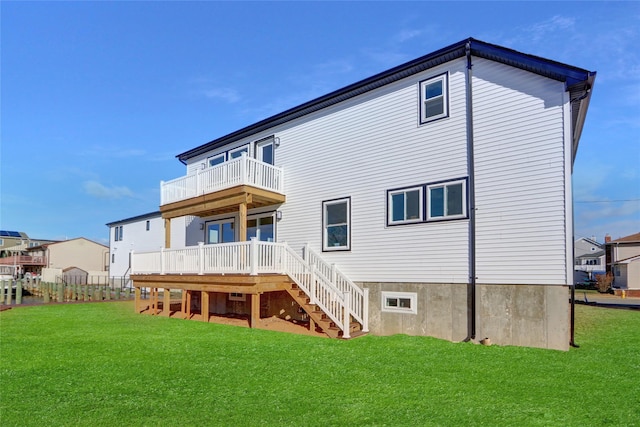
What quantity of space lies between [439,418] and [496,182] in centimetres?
682

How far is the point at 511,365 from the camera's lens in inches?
295

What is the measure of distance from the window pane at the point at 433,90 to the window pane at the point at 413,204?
9.32 ft

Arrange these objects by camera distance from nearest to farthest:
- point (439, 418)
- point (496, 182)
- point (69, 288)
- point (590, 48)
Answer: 1. point (439, 418)
2. point (496, 182)
3. point (590, 48)
4. point (69, 288)

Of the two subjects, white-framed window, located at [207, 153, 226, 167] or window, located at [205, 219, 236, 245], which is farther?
white-framed window, located at [207, 153, 226, 167]

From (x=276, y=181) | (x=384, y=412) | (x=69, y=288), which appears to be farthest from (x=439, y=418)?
(x=69, y=288)

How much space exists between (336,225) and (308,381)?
7366mm

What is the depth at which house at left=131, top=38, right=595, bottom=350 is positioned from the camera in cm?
Result: 933

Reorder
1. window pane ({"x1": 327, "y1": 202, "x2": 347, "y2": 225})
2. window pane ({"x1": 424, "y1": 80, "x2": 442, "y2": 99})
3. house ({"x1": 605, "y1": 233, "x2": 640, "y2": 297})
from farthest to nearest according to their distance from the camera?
house ({"x1": 605, "y1": 233, "x2": 640, "y2": 297})
window pane ({"x1": 327, "y1": 202, "x2": 347, "y2": 225})
window pane ({"x1": 424, "y1": 80, "x2": 442, "y2": 99})

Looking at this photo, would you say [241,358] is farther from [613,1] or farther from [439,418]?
[613,1]

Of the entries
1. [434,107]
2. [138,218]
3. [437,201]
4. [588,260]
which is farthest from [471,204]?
[588,260]

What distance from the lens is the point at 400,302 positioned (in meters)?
11.4

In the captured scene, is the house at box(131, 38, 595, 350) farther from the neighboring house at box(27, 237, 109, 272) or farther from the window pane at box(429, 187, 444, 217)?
the neighboring house at box(27, 237, 109, 272)

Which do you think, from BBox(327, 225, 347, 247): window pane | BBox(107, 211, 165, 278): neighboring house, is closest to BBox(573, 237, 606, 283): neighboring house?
BBox(327, 225, 347, 247): window pane

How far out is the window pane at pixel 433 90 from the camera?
449 inches
